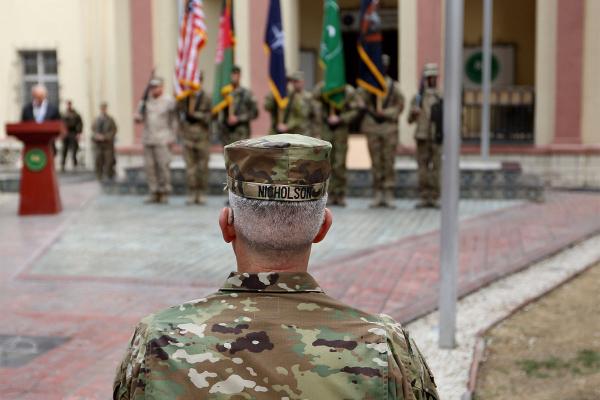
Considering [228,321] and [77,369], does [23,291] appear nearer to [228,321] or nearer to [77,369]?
[77,369]

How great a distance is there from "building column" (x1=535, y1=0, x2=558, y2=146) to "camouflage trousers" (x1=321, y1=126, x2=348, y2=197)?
207 inches

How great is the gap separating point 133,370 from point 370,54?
1100 cm

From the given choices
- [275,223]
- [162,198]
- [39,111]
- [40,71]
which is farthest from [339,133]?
[40,71]

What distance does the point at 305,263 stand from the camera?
174cm

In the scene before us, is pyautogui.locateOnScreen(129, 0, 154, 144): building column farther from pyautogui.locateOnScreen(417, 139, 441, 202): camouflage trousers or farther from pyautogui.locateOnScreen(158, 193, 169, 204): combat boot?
pyautogui.locateOnScreen(417, 139, 441, 202): camouflage trousers

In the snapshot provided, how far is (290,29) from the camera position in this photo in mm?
16953

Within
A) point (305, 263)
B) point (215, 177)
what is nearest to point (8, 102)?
point (215, 177)

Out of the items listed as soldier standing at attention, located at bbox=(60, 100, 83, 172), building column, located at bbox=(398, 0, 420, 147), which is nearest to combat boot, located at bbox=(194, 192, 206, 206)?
building column, located at bbox=(398, 0, 420, 147)

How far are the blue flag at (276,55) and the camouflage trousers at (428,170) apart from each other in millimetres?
2103

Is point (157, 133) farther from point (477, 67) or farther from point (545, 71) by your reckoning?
point (477, 67)

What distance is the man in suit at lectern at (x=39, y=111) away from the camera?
12.6 metres

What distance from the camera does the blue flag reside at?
12.7 metres

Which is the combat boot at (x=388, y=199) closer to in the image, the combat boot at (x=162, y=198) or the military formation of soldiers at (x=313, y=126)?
the military formation of soldiers at (x=313, y=126)

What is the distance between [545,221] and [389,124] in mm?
2660
